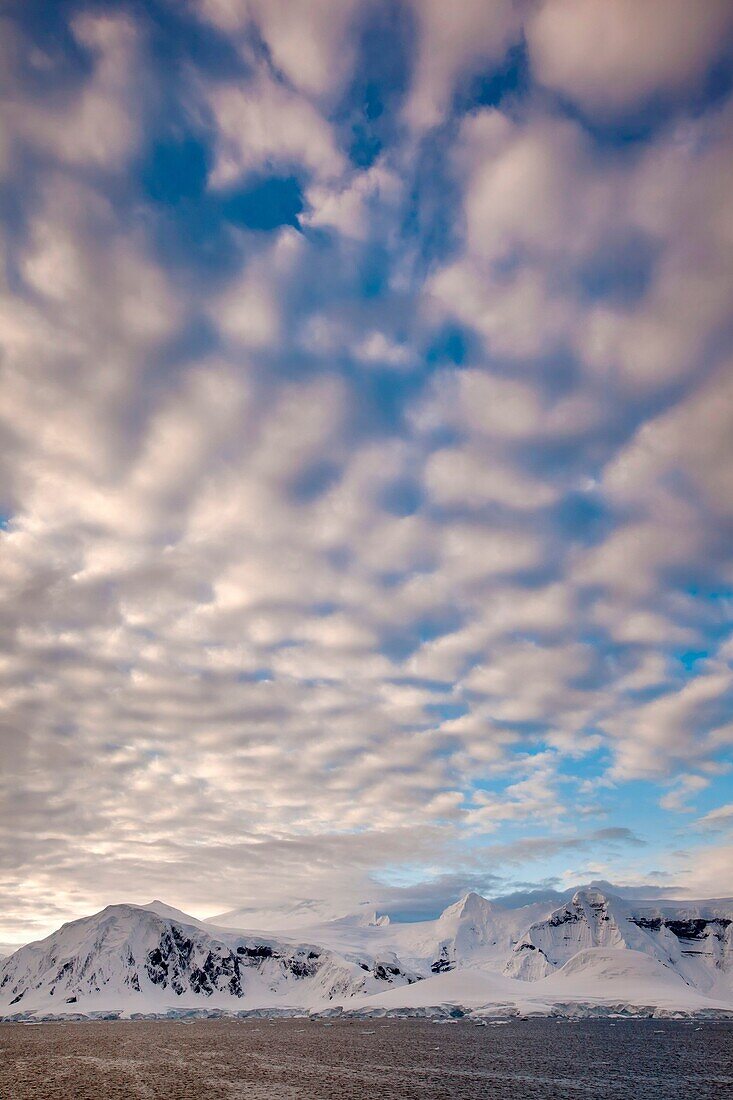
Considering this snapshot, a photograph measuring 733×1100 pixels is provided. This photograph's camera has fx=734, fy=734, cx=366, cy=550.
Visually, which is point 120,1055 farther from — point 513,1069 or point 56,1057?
point 513,1069

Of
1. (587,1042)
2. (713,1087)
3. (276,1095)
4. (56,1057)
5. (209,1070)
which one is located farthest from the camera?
(587,1042)

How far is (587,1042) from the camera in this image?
15438cm

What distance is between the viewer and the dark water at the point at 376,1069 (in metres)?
74.9

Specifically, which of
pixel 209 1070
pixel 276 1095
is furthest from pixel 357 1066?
pixel 276 1095

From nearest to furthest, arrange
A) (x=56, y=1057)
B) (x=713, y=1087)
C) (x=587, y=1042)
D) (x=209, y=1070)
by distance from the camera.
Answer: (x=713, y=1087)
(x=209, y=1070)
(x=56, y=1057)
(x=587, y=1042)

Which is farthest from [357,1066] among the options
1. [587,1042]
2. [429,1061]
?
[587,1042]

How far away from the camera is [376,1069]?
3848 inches

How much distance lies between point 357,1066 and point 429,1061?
44.0 feet

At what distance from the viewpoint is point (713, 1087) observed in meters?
80.4

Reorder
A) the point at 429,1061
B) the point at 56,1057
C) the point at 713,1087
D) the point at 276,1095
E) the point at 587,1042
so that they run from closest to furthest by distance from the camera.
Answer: the point at 276,1095, the point at 713,1087, the point at 429,1061, the point at 56,1057, the point at 587,1042

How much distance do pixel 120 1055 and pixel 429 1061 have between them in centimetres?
5771

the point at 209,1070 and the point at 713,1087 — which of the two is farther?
the point at 209,1070

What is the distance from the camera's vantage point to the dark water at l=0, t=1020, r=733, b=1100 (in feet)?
246

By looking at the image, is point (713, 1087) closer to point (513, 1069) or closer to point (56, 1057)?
point (513, 1069)
